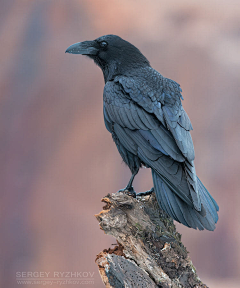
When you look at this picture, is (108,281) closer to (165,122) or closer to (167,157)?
(167,157)

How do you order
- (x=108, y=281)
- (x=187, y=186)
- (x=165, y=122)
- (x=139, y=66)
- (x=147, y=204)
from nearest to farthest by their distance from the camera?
(x=108, y=281)
(x=187, y=186)
(x=165, y=122)
(x=147, y=204)
(x=139, y=66)

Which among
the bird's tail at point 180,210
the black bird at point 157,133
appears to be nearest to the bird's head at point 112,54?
the black bird at point 157,133

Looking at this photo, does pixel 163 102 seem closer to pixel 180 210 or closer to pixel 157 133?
pixel 157 133

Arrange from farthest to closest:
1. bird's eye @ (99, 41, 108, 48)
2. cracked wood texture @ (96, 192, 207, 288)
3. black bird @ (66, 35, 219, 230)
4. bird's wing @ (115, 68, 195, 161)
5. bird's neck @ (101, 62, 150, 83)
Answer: bird's eye @ (99, 41, 108, 48) < bird's neck @ (101, 62, 150, 83) < bird's wing @ (115, 68, 195, 161) < black bird @ (66, 35, 219, 230) < cracked wood texture @ (96, 192, 207, 288)

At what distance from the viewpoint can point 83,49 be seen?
3.66 m

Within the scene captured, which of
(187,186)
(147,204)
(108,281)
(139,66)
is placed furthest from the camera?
(139,66)

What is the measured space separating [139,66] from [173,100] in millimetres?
657

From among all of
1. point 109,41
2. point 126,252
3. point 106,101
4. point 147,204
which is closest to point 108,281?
point 126,252

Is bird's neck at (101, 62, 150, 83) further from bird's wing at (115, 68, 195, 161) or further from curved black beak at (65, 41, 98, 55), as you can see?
curved black beak at (65, 41, 98, 55)

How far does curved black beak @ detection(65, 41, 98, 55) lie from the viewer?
12.0ft

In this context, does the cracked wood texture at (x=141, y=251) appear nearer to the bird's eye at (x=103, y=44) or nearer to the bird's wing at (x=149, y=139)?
the bird's wing at (x=149, y=139)

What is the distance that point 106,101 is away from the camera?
10.6ft

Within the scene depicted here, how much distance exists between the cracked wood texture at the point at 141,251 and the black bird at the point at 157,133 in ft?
1.05

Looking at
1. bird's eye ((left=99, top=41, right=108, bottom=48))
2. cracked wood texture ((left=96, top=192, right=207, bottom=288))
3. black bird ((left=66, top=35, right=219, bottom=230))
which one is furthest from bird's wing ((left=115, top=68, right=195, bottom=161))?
cracked wood texture ((left=96, top=192, right=207, bottom=288))
